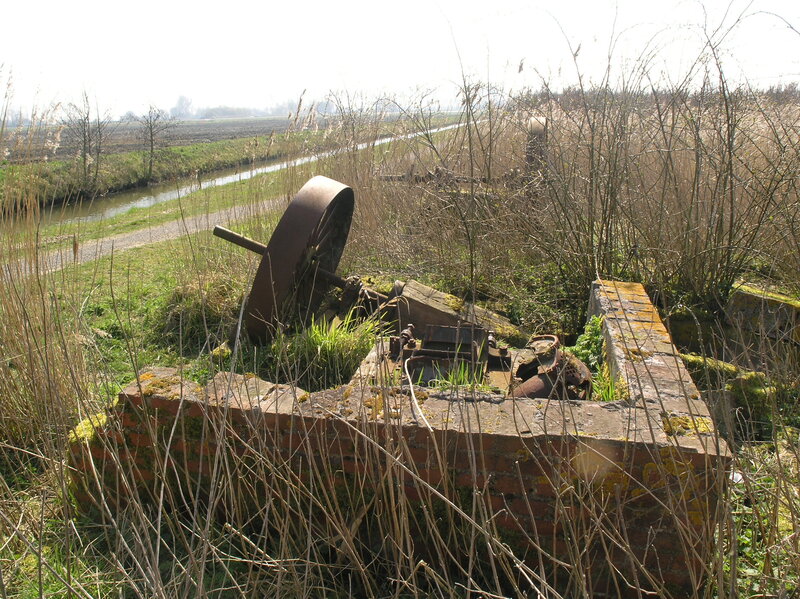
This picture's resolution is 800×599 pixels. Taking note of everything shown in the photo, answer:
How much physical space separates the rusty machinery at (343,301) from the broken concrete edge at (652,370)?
31cm

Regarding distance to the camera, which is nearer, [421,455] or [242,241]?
[421,455]

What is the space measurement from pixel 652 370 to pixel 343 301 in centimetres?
313

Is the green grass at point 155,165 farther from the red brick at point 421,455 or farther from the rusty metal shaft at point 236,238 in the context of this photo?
the red brick at point 421,455

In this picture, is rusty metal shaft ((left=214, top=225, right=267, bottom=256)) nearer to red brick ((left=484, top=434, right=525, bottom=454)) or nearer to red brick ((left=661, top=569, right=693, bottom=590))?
red brick ((left=484, top=434, right=525, bottom=454))

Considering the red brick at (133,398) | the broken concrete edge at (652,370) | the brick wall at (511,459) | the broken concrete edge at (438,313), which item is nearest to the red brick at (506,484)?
the brick wall at (511,459)

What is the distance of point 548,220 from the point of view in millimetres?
5695

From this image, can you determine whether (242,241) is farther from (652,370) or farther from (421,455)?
(652,370)

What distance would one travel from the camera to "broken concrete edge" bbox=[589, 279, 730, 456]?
2.18m

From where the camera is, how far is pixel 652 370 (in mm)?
2848

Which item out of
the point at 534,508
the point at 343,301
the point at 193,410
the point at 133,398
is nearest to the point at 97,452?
the point at 133,398

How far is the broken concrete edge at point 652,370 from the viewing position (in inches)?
85.7

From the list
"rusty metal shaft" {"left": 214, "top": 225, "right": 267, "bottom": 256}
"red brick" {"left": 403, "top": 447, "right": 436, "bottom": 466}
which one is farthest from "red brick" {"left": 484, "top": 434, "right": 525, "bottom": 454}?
"rusty metal shaft" {"left": 214, "top": 225, "right": 267, "bottom": 256}

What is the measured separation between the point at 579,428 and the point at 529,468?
0.25 metres

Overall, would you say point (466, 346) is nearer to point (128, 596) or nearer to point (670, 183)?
point (128, 596)
